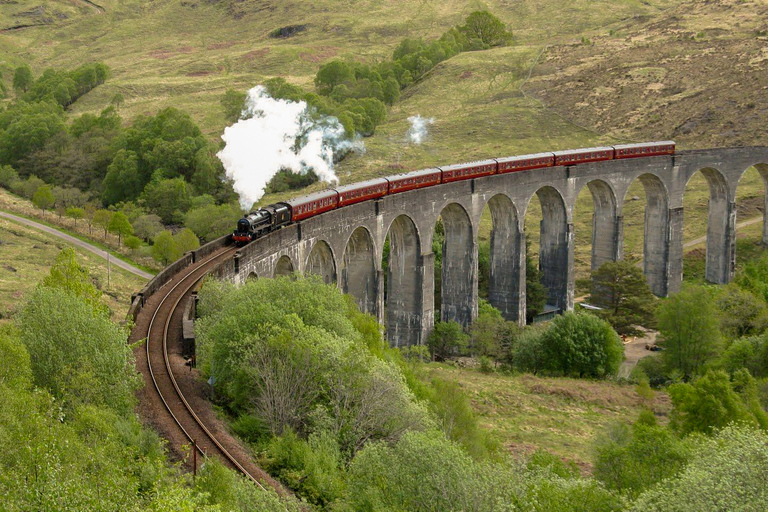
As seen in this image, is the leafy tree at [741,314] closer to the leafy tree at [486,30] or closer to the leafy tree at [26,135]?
the leafy tree at [26,135]

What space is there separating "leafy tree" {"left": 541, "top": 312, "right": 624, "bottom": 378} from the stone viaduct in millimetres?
8707

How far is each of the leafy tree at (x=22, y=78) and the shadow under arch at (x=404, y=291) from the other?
99.6 metres

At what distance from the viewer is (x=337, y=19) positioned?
16950 cm

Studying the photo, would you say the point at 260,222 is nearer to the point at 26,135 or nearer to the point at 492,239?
the point at 492,239

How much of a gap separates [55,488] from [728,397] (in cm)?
2484

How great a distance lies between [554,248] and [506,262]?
4.96m

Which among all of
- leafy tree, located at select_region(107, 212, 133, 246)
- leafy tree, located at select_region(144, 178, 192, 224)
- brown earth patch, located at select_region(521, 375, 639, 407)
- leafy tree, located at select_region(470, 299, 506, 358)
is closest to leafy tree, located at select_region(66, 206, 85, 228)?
leafy tree, located at select_region(107, 212, 133, 246)

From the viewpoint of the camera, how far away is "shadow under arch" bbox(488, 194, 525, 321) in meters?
59.9

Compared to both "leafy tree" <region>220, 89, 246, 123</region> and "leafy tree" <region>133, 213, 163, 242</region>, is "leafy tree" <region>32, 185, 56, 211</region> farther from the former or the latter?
"leafy tree" <region>220, 89, 246, 123</region>

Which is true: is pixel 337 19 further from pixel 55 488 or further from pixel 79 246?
pixel 55 488

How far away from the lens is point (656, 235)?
227 feet

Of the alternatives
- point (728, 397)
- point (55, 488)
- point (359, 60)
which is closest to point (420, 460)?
point (55, 488)

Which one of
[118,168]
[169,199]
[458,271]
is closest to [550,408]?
[458,271]

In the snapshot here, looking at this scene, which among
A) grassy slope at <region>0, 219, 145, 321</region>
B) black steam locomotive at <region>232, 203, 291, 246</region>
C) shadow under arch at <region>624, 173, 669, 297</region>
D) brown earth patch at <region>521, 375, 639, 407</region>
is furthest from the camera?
shadow under arch at <region>624, 173, 669, 297</region>
